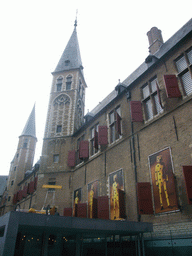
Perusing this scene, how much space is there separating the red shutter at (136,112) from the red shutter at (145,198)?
348 cm

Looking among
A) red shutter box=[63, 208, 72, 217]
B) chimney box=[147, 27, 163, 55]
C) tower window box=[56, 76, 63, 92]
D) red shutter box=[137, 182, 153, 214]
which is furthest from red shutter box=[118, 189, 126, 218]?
tower window box=[56, 76, 63, 92]

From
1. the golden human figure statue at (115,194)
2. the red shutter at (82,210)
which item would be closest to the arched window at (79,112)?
the red shutter at (82,210)

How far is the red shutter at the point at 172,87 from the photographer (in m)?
9.43

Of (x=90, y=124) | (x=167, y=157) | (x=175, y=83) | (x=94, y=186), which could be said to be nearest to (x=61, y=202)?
(x=94, y=186)

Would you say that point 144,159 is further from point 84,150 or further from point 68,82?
point 68,82

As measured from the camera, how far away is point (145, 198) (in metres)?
9.16

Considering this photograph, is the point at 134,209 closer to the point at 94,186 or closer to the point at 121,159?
the point at 121,159

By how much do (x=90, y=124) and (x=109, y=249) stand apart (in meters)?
9.86

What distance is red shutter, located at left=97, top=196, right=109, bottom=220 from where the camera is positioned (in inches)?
449

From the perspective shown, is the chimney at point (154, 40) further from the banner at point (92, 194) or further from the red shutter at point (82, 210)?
the red shutter at point (82, 210)

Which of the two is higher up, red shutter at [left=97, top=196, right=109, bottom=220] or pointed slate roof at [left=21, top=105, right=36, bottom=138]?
pointed slate roof at [left=21, top=105, right=36, bottom=138]

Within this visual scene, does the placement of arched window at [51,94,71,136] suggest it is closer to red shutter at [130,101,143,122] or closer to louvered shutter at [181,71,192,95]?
red shutter at [130,101,143,122]

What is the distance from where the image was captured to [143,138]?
1095cm

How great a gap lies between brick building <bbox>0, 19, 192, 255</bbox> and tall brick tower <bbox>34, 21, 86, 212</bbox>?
4.1 inches
